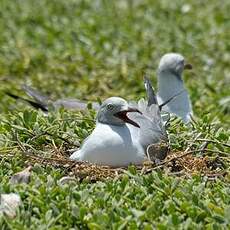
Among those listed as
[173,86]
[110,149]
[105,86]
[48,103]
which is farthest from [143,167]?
[105,86]

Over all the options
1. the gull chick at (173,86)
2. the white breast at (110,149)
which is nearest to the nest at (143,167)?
the white breast at (110,149)

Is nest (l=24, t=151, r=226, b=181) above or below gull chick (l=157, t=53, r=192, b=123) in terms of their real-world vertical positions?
below

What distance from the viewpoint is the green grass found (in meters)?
4.91

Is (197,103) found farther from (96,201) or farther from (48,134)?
(96,201)

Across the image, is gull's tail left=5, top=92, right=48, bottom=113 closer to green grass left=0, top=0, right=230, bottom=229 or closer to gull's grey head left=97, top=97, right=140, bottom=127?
green grass left=0, top=0, right=230, bottom=229

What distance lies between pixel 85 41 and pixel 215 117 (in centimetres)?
278

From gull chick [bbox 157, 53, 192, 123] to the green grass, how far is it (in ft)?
0.89

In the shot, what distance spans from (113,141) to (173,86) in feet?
8.08

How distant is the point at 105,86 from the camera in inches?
351

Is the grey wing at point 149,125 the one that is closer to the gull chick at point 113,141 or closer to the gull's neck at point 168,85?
the gull chick at point 113,141

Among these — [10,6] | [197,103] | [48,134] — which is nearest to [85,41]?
[10,6]

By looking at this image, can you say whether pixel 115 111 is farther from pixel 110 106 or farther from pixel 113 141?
pixel 113 141

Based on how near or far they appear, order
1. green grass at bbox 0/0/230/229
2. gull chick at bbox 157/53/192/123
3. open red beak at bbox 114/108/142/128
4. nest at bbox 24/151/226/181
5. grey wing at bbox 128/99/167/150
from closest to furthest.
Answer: green grass at bbox 0/0/230/229, nest at bbox 24/151/226/181, open red beak at bbox 114/108/142/128, grey wing at bbox 128/99/167/150, gull chick at bbox 157/53/192/123

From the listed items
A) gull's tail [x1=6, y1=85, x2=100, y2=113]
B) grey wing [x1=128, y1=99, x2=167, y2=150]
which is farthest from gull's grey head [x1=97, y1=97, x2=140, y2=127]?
gull's tail [x1=6, y1=85, x2=100, y2=113]
